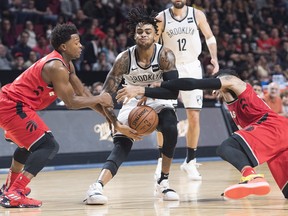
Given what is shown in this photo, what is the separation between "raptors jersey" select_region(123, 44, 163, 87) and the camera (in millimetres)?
6945

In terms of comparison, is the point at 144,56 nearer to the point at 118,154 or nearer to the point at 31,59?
the point at 118,154

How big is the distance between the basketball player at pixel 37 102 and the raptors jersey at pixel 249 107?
3.76 feet

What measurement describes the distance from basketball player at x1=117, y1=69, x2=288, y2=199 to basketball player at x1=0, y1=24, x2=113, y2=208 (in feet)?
1.67

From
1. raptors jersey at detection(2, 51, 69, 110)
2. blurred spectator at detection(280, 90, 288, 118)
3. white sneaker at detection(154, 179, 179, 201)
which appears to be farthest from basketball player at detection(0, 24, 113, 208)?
blurred spectator at detection(280, 90, 288, 118)

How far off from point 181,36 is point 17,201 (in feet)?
12.3

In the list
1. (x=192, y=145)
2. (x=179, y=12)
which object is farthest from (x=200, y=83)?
(x=179, y=12)

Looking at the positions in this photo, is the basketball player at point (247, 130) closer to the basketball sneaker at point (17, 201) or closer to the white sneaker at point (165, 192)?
the white sneaker at point (165, 192)

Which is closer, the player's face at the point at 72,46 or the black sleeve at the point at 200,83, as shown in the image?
the black sleeve at the point at 200,83

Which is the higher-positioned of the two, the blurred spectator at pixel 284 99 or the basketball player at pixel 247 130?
the basketball player at pixel 247 130

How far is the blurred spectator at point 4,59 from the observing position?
13221mm

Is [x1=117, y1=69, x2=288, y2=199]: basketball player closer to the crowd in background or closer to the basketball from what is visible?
the basketball

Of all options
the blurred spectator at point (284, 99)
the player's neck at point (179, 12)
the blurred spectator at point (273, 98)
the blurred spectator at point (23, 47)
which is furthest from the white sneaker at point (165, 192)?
the blurred spectator at point (23, 47)

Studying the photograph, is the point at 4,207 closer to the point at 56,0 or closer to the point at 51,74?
the point at 51,74

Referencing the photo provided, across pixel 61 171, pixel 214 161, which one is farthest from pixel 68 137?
pixel 214 161
